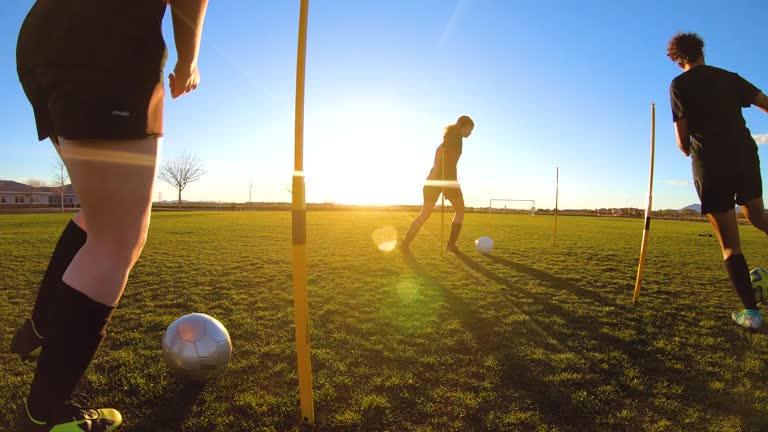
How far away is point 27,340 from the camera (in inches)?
75.9

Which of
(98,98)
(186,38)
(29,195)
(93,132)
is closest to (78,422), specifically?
(93,132)

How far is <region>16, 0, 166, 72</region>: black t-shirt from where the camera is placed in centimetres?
135

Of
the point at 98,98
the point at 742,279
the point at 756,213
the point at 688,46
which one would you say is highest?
the point at 688,46

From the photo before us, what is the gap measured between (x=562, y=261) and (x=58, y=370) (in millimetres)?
7127

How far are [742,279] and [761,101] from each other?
5.12 feet

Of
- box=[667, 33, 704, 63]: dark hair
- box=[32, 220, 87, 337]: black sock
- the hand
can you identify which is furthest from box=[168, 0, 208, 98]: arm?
box=[667, 33, 704, 63]: dark hair

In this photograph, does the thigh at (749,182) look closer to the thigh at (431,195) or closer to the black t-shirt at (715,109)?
the black t-shirt at (715,109)

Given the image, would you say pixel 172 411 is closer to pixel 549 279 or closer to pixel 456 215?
pixel 549 279

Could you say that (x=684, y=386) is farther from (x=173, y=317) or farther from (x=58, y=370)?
(x=173, y=317)

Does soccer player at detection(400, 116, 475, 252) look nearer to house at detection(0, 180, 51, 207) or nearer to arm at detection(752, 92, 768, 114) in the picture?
arm at detection(752, 92, 768, 114)

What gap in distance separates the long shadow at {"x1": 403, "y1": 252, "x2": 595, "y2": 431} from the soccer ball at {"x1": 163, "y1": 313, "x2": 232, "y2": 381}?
62.6 inches

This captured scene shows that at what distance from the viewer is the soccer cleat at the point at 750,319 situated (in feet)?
10.8

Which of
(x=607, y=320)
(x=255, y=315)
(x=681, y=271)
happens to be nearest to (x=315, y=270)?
(x=255, y=315)

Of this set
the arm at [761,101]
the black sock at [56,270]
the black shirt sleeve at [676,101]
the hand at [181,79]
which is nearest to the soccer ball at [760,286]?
the arm at [761,101]
